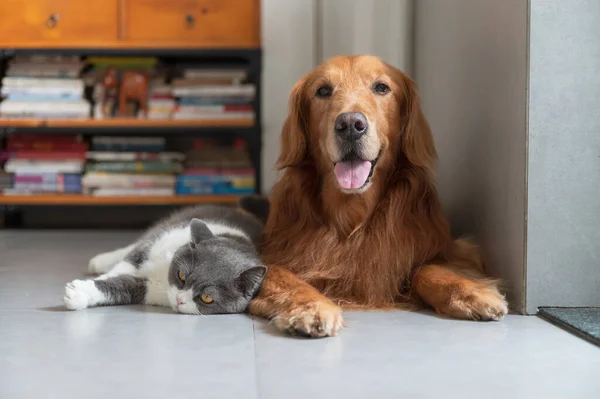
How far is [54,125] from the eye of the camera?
472 cm

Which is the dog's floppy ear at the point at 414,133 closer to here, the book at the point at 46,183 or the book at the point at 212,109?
the book at the point at 212,109

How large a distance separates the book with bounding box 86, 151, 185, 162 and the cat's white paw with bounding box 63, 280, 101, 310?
274cm

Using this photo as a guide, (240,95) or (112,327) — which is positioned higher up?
(240,95)

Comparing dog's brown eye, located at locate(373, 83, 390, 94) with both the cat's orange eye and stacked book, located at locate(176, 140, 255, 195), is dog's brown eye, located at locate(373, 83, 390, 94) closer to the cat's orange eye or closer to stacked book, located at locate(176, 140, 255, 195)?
the cat's orange eye

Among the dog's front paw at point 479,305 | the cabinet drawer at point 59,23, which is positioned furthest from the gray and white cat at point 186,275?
the cabinet drawer at point 59,23

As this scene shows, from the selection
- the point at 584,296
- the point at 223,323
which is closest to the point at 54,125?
the point at 223,323

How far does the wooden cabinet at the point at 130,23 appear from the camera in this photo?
473 centimetres

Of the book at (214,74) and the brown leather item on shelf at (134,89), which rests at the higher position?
the book at (214,74)

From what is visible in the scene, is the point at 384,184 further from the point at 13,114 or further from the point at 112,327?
the point at 13,114

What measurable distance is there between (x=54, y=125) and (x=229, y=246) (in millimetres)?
2898

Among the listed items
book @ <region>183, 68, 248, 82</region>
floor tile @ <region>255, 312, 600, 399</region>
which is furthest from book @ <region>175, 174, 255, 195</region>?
floor tile @ <region>255, 312, 600, 399</region>

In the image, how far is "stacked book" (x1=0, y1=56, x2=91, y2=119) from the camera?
477cm

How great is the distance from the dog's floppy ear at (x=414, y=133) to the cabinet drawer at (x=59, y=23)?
2.90 metres

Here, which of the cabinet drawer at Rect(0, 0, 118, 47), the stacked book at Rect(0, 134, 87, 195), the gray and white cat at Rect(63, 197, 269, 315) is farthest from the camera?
the stacked book at Rect(0, 134, 87, 195)
